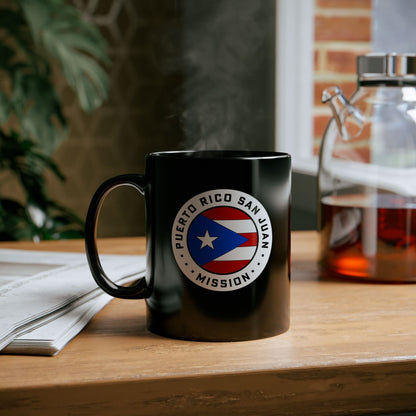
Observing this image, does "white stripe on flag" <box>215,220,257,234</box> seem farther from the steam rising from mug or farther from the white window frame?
the white window frame

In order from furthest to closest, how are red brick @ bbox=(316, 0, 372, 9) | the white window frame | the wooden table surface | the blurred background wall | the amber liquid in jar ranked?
the blurred background wall, the white window frame, red brick @ bbox=(316, 0, 372, 9), the amber liquid in jar, the wooden table surface

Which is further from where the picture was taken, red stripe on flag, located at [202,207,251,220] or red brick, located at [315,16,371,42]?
red brick, located at [315,16,371,42]

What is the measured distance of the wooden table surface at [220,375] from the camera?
0.42 meters

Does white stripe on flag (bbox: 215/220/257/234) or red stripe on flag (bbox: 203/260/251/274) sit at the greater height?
white stripe on flag (bbox: 215/220/257/234)

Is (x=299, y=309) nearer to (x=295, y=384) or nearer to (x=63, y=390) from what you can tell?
(x=295, y=384)

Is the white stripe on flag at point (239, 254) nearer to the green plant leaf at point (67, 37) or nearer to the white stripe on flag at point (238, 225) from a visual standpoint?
the white stripe on flag at point (238, 225)

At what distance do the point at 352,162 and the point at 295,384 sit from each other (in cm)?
39

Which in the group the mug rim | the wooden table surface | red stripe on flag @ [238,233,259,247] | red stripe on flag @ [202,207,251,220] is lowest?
the wooden table surface

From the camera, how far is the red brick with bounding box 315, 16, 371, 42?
1773 millimetres

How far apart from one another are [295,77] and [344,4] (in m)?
0.25

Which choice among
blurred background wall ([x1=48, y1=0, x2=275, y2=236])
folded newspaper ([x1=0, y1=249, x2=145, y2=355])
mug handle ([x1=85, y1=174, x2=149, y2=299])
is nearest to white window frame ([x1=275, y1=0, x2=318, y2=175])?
blurred background wall ([x1=48, y1=0, x2=275, y2=236])

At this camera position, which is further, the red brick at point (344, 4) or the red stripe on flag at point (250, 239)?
the red brick at point (344, 4)

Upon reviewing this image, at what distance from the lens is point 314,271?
751mm

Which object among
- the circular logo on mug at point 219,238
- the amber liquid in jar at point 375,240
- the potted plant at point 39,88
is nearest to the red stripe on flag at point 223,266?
the circular logo on mug at point 219,238
